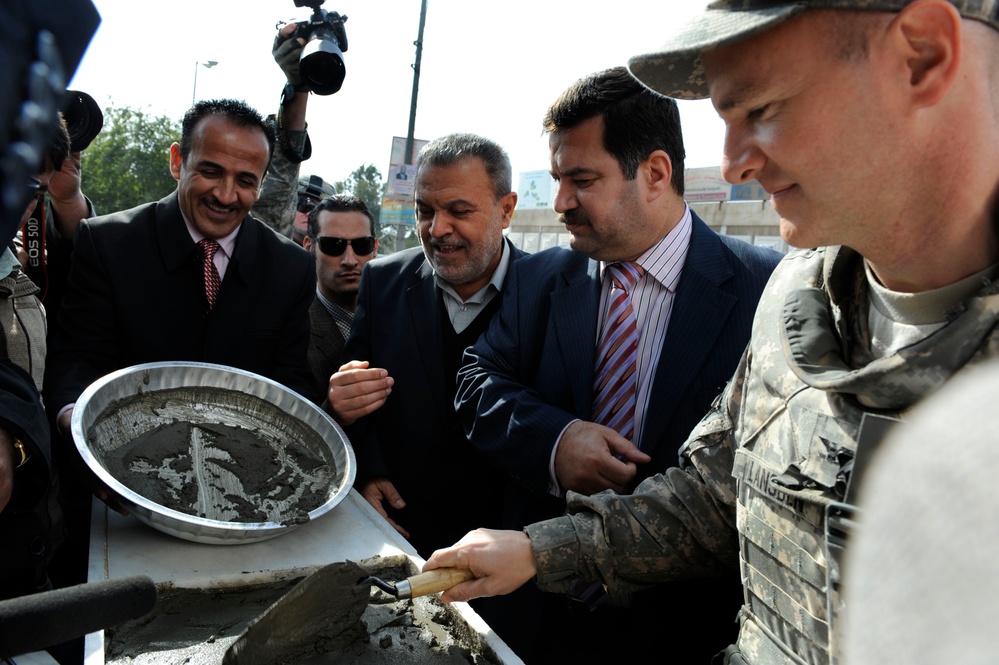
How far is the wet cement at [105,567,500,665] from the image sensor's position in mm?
1497

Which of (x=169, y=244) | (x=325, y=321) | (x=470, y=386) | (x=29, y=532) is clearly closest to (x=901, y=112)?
(x=470, y=386)

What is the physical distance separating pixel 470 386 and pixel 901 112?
1.63 meters

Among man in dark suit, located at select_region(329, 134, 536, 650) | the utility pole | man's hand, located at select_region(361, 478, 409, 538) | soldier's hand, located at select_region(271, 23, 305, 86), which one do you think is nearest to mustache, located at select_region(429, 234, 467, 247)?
man in dark suit, located at select_region(329, 134, 536, 650)

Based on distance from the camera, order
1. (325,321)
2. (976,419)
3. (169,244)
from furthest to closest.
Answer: (325,321), (169,244), (976,419)

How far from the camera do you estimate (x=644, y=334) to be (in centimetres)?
231

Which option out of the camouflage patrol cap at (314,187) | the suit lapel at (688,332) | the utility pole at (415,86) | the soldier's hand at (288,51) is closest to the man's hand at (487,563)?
the suit lapel at (688,332)

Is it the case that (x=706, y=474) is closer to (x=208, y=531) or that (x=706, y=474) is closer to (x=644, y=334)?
(x=644, y=334)

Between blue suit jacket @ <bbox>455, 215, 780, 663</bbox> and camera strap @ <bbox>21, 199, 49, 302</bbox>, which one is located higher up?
camera strap @ <bbox>21, 199, 49, 302</bbox>

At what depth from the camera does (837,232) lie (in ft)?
3.95

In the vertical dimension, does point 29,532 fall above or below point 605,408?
below

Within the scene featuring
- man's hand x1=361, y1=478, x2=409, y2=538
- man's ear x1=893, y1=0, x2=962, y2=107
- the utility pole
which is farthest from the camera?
the utility pole

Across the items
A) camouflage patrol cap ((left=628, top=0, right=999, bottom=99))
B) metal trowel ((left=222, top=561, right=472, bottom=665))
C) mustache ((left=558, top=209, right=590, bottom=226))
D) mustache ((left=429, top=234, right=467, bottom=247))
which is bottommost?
metal trowel ((left=222, top=561, right=472, bottom=665))

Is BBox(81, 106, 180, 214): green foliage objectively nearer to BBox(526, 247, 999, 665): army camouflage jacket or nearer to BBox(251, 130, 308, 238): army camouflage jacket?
BBox(251, 130, 308, 238): army camouflage jacket

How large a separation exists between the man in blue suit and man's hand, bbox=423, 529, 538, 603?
0.39 meters
